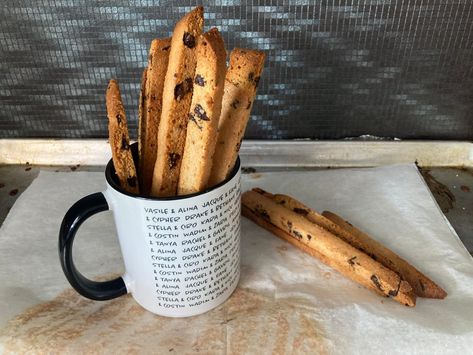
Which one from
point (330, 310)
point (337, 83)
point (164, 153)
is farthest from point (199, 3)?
point (330, 310)

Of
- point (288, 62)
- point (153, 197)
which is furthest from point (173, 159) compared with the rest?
point (288, 62)

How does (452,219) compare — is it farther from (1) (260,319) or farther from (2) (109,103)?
(2) (109,103)

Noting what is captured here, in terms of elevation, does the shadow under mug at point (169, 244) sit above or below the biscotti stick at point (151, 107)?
below

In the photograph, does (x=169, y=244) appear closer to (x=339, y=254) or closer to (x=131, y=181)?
(x=131, y=181)

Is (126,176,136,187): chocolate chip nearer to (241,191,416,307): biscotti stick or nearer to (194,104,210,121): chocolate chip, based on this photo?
(194,104,210,121): chocolate chip

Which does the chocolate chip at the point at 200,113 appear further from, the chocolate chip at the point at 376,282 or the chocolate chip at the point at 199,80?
the chocolate chip at the point at 376,282

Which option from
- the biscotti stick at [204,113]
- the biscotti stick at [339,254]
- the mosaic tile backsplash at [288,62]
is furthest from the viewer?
the mosaic tile backsplash at [288,62]

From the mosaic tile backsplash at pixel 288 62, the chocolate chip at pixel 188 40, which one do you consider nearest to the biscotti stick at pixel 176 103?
the chocolate chip at pixel 188 40
